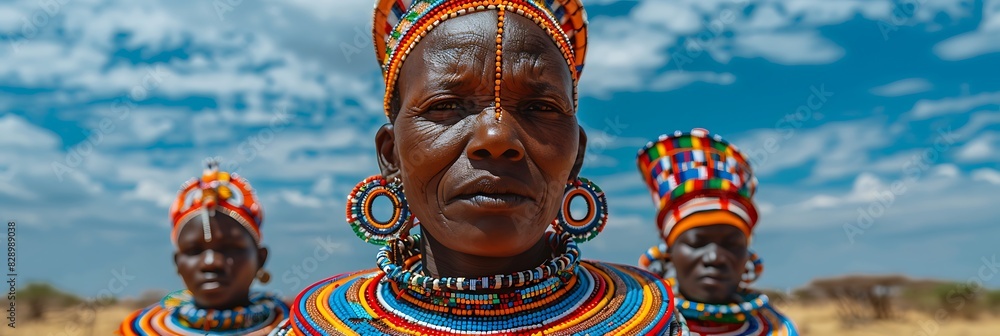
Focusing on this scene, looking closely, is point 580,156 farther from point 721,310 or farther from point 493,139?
point 721,310

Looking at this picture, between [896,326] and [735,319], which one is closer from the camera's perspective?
[735,319]

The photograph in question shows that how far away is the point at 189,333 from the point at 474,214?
5.22 meters

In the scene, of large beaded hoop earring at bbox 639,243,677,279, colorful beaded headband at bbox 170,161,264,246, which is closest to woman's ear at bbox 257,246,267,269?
colorful beaded headband at bbox 170,161,264,246

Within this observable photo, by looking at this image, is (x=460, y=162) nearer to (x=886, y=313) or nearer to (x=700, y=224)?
(x=700, y=224)

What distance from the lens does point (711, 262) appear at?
5.39 meters

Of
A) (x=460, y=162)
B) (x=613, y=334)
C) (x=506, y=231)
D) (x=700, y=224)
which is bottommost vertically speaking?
(x=613, y=334)

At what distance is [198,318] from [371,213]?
13.8 ft

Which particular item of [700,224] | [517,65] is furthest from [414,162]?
[700,224]

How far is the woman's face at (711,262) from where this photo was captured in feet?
17.6

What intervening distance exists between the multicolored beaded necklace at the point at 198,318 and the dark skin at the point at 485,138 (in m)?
4.23

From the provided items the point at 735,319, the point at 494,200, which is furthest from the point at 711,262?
the point at 494,200

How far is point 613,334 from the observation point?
7.71 feet

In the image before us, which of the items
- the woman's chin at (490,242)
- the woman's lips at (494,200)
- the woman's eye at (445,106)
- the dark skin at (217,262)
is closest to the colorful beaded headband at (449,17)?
the woman's eye at (445,106)

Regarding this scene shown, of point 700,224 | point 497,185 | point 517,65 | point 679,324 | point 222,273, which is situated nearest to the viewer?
point 497,185
